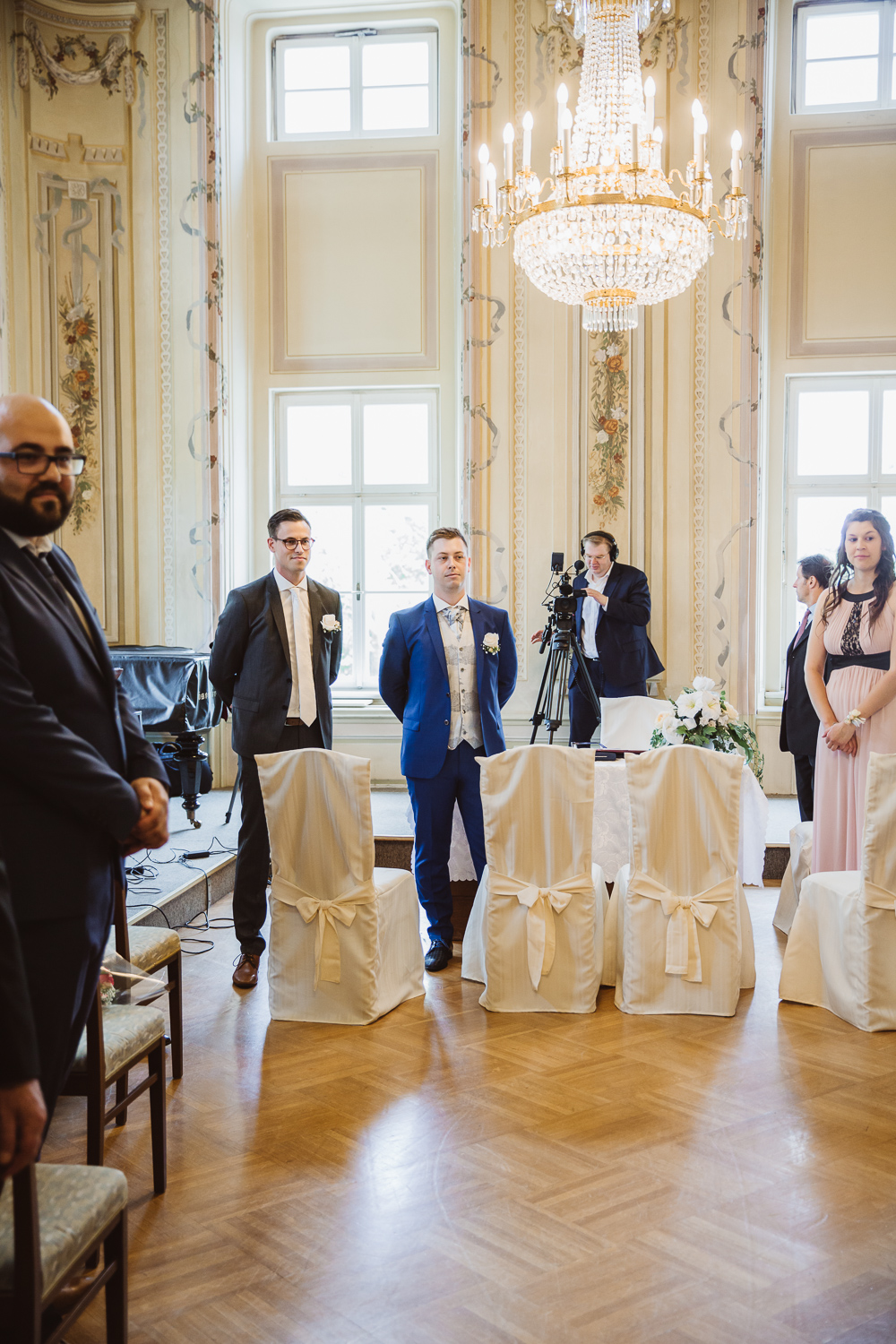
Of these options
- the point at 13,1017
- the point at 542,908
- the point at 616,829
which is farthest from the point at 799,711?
the point at 13,1017

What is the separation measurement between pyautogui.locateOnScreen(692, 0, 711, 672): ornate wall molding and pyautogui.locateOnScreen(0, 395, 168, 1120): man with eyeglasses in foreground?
5264 mm

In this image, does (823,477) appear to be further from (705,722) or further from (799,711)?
(705,722)

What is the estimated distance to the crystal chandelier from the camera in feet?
13.8

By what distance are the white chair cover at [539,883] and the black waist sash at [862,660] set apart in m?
1.44

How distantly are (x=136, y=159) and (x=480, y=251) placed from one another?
7.16ft

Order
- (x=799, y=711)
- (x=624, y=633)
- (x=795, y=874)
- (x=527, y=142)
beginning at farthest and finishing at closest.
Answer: (x=624, y=633) < (x=799, y=711) < (x=795, y=874) < (x=527, y=142)

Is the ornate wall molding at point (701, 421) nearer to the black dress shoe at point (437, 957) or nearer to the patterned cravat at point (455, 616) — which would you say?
the patterned cravat at point (455, 616)

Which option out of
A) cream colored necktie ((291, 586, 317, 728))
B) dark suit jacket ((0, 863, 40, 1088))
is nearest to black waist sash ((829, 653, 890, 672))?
cream colored necktie ((291, 586, 317, 728))

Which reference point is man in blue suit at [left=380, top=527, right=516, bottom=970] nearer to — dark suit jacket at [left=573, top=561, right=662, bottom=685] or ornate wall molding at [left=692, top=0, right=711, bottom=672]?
dark suit jacket at [left=573, top=561, right=662, bottom=685]

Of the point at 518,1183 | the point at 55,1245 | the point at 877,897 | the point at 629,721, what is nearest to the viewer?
the point at 55,1245

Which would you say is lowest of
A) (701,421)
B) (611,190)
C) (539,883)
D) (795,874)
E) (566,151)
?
(795,874)

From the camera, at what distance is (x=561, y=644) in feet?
18.8

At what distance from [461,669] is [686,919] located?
4.19ft

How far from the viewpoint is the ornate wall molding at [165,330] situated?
22.0ft
